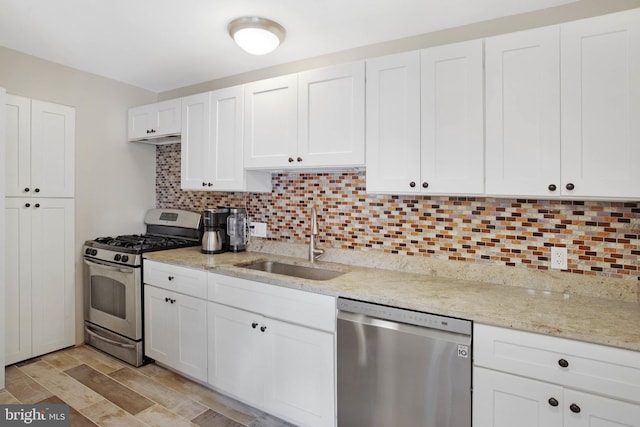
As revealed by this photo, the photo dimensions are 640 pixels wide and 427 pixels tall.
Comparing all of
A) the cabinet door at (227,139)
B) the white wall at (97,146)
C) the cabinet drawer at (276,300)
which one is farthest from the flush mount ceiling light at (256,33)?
the white wall at (97,146)

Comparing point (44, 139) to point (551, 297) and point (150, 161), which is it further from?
point (551, 297)

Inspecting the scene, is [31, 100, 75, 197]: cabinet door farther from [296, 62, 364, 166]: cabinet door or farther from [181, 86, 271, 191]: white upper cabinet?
[296, 62, 364, 166]: cabinet door

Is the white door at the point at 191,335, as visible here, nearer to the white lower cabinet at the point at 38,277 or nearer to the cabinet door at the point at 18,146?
the white lower cabinet at the point at 38,277

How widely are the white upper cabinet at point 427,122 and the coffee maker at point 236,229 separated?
1.31 meters

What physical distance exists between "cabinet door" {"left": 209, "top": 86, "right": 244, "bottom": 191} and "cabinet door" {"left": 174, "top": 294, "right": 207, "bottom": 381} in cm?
87

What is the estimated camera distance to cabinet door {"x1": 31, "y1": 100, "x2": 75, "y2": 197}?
2.72 metres

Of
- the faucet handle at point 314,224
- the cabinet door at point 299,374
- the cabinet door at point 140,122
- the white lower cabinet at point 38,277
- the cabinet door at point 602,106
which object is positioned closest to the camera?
the cabinet door at point 602,106

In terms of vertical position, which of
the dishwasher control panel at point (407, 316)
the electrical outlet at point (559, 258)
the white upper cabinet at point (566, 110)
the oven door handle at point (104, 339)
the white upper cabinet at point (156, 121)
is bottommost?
the oven door handle at point (104, 339)

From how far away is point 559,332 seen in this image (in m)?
1.33

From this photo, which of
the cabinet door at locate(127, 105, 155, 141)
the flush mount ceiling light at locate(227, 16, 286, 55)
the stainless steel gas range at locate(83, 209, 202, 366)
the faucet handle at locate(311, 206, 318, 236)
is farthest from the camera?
the cabinet door at locate(127, 105, 155, 141)

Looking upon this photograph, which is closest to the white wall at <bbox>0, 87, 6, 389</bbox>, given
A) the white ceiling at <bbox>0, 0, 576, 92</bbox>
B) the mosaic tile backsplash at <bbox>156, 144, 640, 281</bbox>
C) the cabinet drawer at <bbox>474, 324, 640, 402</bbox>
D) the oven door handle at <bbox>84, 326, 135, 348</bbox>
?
the white ceiling at <bbox>0, 0, 576, 92</bbox>

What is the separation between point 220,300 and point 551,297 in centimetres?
185

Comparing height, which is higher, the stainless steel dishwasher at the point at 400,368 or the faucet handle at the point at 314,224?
the faucet handle at the point at 314,224

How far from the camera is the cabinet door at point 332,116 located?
210 cm
